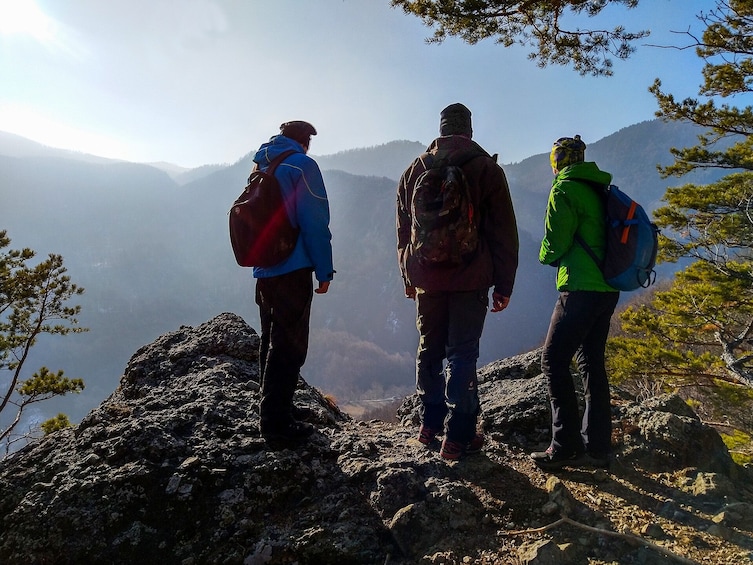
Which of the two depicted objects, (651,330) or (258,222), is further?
(651,330)

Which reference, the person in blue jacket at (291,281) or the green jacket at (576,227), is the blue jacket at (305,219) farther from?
the green jacket at (576,227)

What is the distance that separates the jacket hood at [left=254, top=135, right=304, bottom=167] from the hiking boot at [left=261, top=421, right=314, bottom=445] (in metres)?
1.82

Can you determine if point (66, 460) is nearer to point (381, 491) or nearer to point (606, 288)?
point (381, 491)

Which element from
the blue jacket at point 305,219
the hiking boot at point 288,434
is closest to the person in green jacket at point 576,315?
the blue jacket at point 305,219

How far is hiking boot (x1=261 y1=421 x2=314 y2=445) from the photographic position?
112 inches

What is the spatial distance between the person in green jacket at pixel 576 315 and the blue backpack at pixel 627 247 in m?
0.05

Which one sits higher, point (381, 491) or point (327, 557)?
point (381, 491)

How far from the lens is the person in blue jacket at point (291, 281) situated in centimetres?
274

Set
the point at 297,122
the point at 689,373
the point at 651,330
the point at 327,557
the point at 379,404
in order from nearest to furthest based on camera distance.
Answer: the point at 327,557 → the point at 297,122 → the point at 689,373 → the point at 651,330 → the point at 379,404

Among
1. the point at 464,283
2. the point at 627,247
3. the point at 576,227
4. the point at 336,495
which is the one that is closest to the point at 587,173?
the point at 576,227

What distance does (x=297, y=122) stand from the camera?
3.03m

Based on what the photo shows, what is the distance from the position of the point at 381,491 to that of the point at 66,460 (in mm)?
2007

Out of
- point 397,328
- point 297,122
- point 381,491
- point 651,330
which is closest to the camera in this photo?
point 381,491

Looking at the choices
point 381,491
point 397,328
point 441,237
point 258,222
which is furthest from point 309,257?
point 397,328
